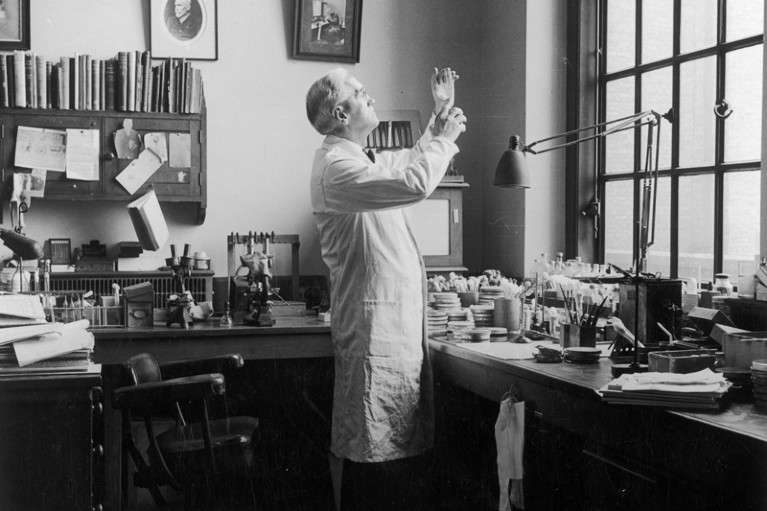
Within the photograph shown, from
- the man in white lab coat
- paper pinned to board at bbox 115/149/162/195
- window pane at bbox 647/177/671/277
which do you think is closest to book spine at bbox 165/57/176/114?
paper pinned to board at bbox 115/149/162/195

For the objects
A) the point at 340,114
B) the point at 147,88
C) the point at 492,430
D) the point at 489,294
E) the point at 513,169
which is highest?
the point at 147,88

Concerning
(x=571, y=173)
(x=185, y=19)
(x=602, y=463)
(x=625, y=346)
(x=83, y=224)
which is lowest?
(x=602, y=463)

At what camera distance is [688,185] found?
145 inches

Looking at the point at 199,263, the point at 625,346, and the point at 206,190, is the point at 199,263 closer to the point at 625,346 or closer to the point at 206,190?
the point at 206,190

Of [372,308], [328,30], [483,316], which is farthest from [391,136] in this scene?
[372,308]

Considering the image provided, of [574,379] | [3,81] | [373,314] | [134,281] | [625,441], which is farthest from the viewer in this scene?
[134,281]

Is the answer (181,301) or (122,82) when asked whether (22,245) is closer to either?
(181,301)

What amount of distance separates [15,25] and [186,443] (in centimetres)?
285

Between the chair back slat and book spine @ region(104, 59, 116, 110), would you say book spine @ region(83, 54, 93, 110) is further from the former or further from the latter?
the chair back slat

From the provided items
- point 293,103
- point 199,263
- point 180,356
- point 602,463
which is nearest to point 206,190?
point 199,263

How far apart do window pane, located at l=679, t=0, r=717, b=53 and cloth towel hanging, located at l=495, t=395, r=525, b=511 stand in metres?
2.04

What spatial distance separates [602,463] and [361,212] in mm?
1107

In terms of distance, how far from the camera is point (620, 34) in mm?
4223

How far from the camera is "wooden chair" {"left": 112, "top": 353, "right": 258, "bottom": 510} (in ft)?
8.64
